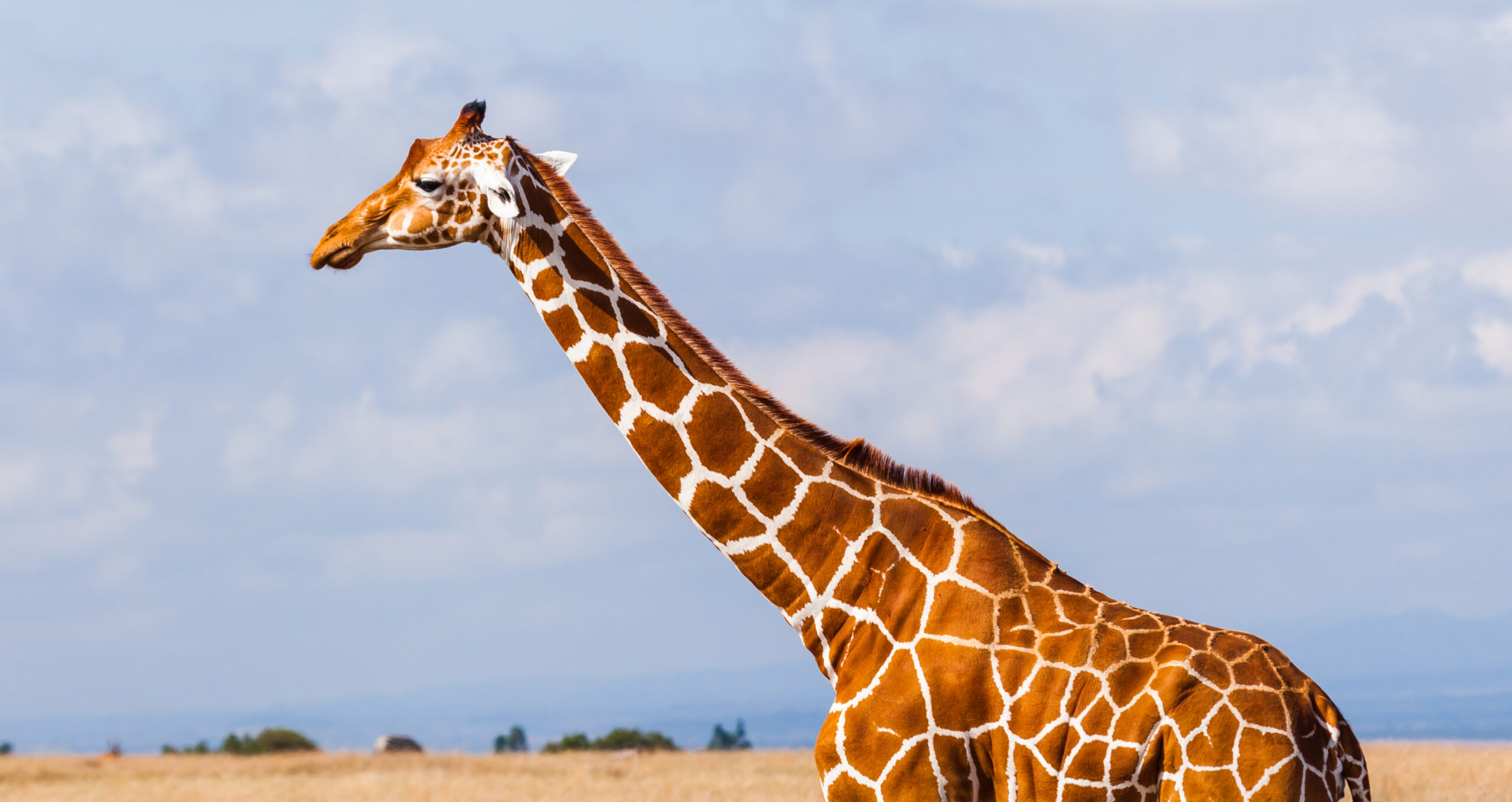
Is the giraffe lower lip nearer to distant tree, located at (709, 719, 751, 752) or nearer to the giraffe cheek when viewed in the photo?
the giraffe cheek

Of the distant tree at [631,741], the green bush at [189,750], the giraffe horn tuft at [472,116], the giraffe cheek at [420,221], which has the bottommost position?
the distant tree at [631,741]

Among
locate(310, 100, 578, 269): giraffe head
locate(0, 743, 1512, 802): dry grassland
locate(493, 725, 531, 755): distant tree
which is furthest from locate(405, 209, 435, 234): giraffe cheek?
locate(493, 725, 531, 755): distant tree

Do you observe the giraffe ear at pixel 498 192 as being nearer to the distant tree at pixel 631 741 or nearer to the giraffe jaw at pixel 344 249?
the giraffe jaw at pixel 344 249

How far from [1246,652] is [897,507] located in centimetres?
220

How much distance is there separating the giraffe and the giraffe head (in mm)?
16

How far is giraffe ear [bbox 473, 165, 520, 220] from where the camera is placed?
29.0 feet

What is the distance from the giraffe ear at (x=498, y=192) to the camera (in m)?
8.84

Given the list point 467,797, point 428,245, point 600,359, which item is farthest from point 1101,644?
point 467,797

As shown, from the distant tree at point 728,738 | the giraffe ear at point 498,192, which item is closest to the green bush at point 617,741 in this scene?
the distant tree at point 728,738

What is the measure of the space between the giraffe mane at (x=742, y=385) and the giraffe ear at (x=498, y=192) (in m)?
0.26

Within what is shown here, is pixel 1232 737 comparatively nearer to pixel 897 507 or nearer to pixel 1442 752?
pixel 897 507

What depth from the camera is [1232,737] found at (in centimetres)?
752

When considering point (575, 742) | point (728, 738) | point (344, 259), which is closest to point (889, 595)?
point (344, 259)

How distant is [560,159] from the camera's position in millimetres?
9281
